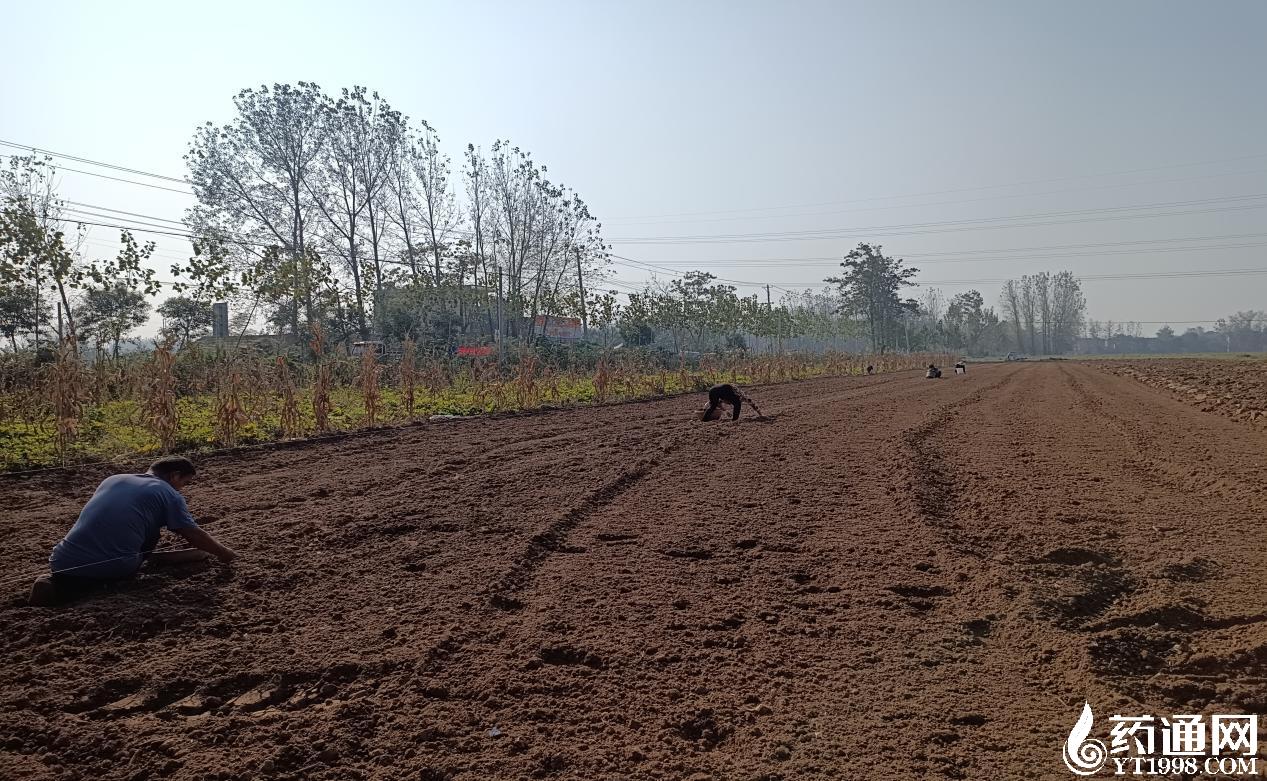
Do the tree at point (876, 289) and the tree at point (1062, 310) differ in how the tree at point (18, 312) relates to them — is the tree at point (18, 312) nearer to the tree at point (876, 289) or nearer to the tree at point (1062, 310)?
the tree at point (876, 289)

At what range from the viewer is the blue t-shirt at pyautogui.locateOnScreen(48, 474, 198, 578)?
4.40 m

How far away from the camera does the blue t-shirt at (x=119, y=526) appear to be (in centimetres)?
440

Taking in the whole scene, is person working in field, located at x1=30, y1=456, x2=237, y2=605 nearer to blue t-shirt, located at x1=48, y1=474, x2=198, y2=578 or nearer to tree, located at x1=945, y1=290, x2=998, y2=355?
blue t-shirt, located at x1=48, y1=474, x2=198, y2=578

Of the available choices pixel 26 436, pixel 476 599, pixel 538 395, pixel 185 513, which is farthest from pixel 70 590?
pixel 538 395

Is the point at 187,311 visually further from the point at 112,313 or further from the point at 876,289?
the point at 876,289

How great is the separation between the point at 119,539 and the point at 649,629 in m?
3.49

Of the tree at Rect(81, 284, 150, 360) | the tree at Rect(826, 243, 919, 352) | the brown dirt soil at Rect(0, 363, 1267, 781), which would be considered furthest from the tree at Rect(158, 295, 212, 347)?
the tree at Rect(826, 243, 919, 352)

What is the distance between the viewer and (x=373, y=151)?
3231 cm

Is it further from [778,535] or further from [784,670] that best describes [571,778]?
[778,535]

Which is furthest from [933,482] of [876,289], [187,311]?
[876,289]

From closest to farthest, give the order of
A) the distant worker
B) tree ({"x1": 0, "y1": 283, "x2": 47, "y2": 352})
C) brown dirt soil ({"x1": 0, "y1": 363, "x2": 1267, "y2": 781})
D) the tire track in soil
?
brown dirt soil ({"x1": 0, "y1": 363, "x2": 1267, "y2": 781})
the tire track in soil
the distant worker
tree ({"x1": 0, "y1": 283, "x2": 47, "y2": 352})

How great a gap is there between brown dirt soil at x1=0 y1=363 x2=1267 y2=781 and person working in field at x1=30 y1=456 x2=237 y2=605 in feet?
0.55

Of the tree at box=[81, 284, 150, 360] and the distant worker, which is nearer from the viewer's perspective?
the distant worker

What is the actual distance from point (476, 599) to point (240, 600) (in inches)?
58.3
